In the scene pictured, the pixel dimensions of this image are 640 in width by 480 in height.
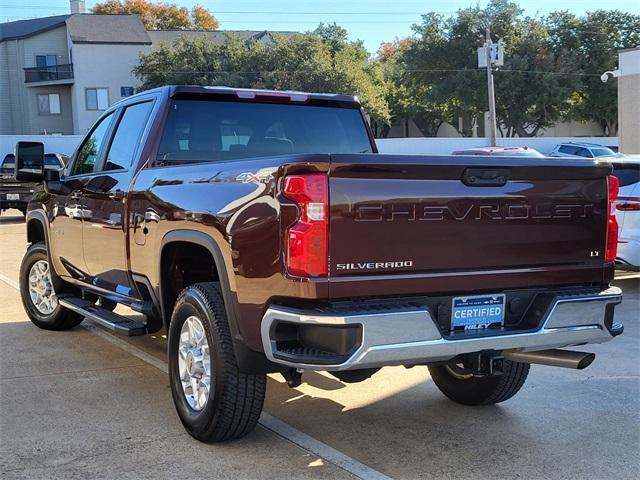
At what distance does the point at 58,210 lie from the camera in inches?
256

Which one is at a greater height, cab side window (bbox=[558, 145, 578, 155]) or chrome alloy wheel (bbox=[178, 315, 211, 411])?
cab side window (bbox=[558, 145, 578, 155])

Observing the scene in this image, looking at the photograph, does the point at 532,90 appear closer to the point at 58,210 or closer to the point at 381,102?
the point at 381,102

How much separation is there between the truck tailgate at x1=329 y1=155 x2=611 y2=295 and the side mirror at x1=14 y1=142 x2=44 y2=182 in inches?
163

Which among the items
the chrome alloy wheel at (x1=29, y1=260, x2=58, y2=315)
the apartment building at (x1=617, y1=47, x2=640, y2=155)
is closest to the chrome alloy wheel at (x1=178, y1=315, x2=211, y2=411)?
the chrome alloy wheel at (x1=29, y1=260, x2=58, y2=315)

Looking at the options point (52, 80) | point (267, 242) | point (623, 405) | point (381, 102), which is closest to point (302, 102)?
point (267, 242)

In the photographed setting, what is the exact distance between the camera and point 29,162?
6570 mm

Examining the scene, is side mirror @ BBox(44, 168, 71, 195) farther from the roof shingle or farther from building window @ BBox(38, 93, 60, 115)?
building window @ BBox(38, 93, 60, 115)

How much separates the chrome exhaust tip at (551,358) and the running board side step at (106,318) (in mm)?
2558

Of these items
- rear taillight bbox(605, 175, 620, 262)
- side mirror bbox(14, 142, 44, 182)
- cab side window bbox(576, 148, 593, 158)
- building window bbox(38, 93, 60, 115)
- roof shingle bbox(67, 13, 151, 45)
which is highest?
roof shingle bbox(67, 13, 151, 45)

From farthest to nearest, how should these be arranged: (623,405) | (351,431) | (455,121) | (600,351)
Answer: (455,121), (600,351), (623,405), (351,431)

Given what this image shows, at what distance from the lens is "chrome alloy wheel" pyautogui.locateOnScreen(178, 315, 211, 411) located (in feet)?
13.8

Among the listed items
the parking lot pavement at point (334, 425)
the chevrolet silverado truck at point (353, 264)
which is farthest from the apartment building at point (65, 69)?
the chevrolet silverado truck at point (353, 264)

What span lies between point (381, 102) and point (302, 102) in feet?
145

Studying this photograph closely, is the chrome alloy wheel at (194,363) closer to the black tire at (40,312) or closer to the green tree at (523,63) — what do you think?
the black tire at (40,312)
